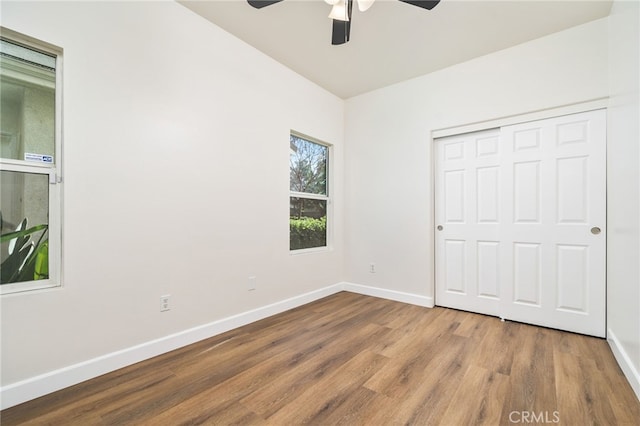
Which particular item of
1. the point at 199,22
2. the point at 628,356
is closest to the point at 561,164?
the point at 628,356

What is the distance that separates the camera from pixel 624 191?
202cm

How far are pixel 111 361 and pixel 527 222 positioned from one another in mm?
3759

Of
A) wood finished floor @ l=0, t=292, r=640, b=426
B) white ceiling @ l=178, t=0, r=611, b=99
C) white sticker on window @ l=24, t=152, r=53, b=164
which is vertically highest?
white ceiling @ l=178, t=0, r=611, b=99

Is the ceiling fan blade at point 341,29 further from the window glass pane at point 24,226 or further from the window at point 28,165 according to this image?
the window glass pane at point 24,226

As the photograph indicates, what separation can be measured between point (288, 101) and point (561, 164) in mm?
2884

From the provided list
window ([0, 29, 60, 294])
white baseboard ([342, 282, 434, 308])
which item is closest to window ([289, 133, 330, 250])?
white baseboard ([342, 282, 434, 308])

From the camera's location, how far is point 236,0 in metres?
2.24

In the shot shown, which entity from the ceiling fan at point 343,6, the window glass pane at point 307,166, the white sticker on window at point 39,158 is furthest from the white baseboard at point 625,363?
the white sticker on window at point 39,158

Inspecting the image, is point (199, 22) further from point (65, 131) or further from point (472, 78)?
point (472, 78)

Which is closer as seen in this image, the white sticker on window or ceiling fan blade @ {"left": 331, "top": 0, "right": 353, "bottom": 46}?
the white sticker on window

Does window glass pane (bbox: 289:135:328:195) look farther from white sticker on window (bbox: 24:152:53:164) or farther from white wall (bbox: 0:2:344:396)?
white sticker on window (bbox: 24:152:53:164)

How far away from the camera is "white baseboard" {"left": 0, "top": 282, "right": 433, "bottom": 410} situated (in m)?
1.59

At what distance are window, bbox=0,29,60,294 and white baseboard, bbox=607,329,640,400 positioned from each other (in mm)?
3640

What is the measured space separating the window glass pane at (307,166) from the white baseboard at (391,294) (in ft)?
4.68
